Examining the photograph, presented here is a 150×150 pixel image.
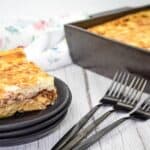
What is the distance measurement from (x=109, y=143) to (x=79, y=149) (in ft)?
0.26

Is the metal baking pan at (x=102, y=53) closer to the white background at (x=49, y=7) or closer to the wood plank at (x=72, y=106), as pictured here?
the wood plank at (x=72, y=106)

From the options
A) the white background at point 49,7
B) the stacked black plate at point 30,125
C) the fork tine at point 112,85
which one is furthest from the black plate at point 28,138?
the white background at point 49,7

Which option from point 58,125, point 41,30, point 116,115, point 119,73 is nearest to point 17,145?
point 58,125

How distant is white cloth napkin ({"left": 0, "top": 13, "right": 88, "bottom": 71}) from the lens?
3.42 ft

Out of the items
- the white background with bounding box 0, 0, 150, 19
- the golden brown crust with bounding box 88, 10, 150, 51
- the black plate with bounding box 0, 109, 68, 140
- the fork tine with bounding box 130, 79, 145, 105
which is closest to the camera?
the black plate with bounding box 0, 109, 68, 140

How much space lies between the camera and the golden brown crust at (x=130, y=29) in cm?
97

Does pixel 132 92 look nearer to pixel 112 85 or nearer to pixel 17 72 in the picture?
pixel 112 85

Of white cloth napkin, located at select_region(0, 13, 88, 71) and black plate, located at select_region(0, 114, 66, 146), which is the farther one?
white cloth napkin, located at select_region(0, 13, 88, 71)

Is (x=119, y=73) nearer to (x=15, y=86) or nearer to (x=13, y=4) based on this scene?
(x=15, y=86)

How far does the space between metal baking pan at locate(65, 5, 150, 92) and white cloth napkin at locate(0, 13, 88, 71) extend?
0.16ft

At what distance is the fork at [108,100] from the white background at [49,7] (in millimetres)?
460

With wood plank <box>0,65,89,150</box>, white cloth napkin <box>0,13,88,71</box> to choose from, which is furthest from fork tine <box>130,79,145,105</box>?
white cloth napkin <box>0,13,88,71</box>

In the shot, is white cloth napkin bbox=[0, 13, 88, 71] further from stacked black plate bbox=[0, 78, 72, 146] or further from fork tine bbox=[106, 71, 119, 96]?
stacked black plate bbox=[0, 78, 72, 146]

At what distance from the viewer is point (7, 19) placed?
1.21 m
